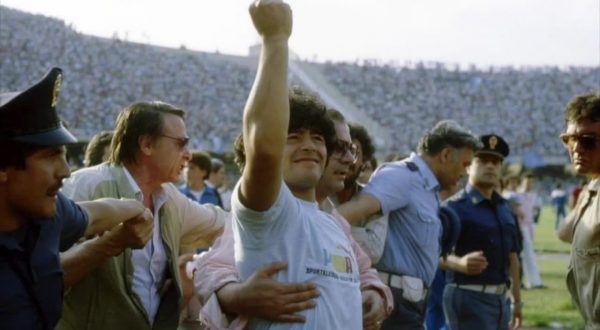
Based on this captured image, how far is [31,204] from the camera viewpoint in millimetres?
3068

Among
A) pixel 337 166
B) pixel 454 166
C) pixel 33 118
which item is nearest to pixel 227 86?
pixel 454 166

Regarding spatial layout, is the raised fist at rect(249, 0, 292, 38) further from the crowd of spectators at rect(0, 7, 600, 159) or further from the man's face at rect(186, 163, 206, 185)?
the crowd of spectators at rect(0, 7, 600, 159)

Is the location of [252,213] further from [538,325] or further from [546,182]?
[546,182]

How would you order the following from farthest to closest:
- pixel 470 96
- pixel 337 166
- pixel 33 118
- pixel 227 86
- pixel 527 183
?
pixel 470 96 < pixel 227 86 < pixel 527 183 < pixel 337 166 < pixel 33 118

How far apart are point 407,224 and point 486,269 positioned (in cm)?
167

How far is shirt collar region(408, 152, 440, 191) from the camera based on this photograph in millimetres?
6249

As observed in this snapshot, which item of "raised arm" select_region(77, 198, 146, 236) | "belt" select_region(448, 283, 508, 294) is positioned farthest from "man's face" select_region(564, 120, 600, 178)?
"belt" select_region(448, 283, 508, 294)

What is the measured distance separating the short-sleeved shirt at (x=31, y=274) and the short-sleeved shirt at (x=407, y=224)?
2.87 metres

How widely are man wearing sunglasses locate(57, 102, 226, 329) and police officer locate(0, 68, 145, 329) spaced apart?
1.84 ft

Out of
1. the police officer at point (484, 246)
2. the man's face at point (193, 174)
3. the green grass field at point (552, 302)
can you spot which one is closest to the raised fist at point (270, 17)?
the police officer at point (484, 246)

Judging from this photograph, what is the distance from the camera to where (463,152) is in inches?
263

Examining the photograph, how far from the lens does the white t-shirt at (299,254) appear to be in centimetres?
301

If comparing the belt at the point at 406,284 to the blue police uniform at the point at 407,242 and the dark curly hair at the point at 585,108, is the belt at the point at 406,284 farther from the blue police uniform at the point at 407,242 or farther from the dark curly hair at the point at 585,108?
the dark curly hair at the point at 585,108

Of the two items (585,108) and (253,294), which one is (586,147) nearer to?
(585,108)
